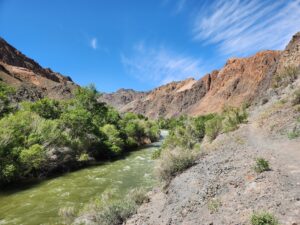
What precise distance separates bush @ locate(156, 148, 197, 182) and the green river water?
10.2 feet

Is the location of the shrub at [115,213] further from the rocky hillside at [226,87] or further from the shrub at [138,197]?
the rocky hillside at [226,87]

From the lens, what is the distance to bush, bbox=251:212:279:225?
23.3 feet

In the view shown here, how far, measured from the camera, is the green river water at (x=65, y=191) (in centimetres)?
1517

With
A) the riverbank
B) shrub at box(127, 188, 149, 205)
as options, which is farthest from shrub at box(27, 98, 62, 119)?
shrub at box(127, 188, 149, 205)

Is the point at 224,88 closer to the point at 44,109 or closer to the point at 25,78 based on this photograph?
the point at 25,78

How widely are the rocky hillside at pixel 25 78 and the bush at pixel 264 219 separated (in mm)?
67285

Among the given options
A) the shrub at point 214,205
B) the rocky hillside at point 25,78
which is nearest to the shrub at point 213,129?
the shrub at point 214,205

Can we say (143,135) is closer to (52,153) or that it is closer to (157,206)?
(52,153)

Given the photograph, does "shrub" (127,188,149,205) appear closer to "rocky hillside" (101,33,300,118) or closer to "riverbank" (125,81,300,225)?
"riverbank" (125,81,300,225)

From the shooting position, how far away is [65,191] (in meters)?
19.9

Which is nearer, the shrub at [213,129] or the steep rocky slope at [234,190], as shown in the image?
the steep rocky slope at [234,190]

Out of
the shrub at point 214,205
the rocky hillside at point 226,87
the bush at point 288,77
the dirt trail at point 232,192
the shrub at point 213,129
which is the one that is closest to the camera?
the dirt trail at point 232,192

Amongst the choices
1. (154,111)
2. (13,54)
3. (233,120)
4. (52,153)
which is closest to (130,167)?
(52,153)

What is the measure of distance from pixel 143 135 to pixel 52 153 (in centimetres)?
2845
